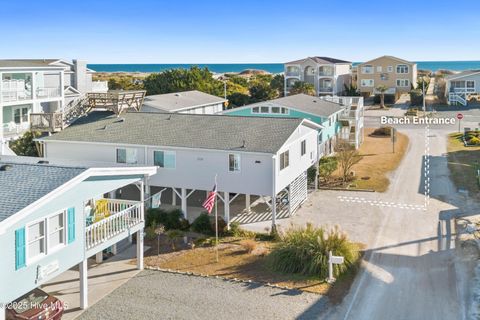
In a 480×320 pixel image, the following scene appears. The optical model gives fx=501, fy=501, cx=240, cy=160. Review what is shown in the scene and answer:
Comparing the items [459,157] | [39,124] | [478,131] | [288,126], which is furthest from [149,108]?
[478,131]

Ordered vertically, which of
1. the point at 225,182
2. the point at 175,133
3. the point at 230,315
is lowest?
the point at 230,315

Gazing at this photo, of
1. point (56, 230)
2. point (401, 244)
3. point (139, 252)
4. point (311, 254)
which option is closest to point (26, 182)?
point (56, 230)

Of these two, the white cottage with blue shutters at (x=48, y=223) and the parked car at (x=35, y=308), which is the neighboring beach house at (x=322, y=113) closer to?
the white cottage with blue shutters at (x=48, y=223)

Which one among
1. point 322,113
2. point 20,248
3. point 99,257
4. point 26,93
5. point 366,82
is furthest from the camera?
point 366,82

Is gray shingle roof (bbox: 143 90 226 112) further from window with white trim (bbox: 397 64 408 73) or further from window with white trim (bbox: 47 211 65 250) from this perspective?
window with white trim (bbox: 397 64 408 73)

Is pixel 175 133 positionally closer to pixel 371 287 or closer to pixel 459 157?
pixel 371 287

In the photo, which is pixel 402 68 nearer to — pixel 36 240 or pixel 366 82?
pixel 366 82
